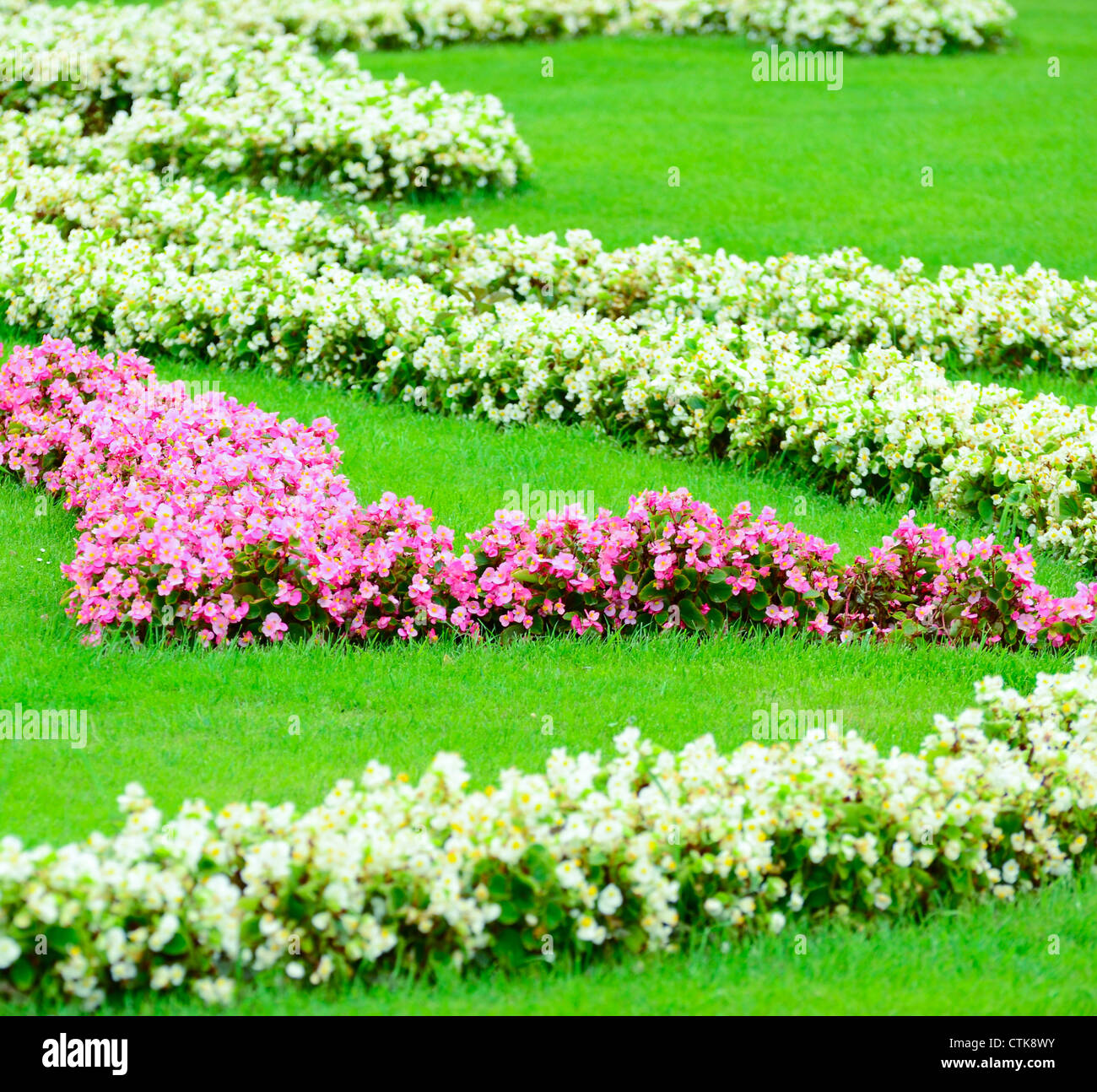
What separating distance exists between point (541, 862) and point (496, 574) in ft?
7.14

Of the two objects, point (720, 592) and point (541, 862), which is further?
point (720, 592)

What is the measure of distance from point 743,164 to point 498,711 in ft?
34.4

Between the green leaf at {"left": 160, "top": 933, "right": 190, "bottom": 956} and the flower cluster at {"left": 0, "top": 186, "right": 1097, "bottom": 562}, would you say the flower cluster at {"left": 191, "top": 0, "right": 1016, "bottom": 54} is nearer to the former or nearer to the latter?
the flower cluster at {"left": 0, "top": 186, "right": 1097, "bottom": 562}

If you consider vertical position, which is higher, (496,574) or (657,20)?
(657,20)

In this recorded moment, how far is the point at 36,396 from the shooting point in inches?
302

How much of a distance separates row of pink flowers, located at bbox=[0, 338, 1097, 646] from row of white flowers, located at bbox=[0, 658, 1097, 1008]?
1.52 m

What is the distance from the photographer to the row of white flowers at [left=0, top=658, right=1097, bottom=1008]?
12.4 feet

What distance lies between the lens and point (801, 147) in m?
15.4

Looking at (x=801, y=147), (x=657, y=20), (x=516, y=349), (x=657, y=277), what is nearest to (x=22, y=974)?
(x=516, y=349)

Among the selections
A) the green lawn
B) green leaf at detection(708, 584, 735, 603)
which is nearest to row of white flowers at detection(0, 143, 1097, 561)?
the green lawn

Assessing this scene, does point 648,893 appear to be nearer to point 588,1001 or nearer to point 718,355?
point 588,1001

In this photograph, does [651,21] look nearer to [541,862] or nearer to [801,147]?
[801,147]

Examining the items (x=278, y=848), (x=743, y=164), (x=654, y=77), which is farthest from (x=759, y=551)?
(x=654, y=77)

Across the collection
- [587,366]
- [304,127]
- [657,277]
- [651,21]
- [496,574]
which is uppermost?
[651,21]
